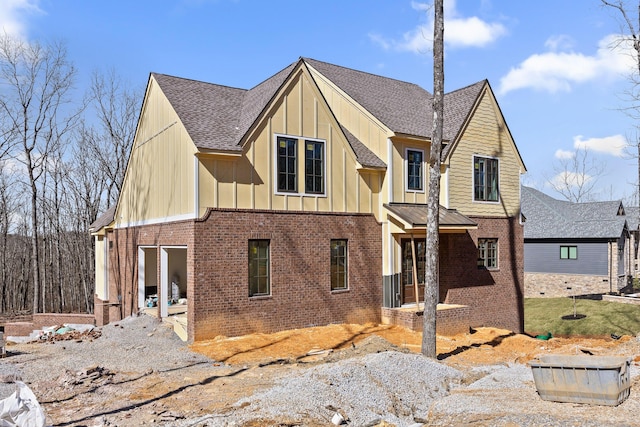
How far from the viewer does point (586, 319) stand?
2550 centimetres

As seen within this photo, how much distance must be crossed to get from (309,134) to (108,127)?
→ 25.8 meters

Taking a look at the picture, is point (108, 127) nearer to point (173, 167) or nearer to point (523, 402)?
point (173, 167)

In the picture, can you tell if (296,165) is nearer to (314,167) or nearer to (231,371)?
(314,167)

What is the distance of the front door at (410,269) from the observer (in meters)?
17.0

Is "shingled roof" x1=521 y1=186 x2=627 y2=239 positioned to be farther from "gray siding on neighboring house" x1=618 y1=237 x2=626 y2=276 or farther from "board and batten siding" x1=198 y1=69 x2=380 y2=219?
"board and batten siding" x1=198 y1=69 x2=380 y2=219

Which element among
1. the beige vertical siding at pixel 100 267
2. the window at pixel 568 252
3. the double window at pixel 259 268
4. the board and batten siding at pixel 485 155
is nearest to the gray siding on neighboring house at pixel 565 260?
the window at pixel 568 252

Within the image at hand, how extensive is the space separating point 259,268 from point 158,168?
5.32 m

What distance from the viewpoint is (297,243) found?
14.6 metres

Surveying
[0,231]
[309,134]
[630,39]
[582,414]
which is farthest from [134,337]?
[0,231]

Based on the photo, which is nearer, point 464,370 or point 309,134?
point 464,370

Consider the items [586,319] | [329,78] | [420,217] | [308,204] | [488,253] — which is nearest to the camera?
[308,204]

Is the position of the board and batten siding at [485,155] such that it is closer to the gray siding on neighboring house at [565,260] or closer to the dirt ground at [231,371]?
the dirt ground at [231,371]

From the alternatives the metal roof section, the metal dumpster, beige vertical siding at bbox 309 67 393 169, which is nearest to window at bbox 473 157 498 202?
the metal roof section

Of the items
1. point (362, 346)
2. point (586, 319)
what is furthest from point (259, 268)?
point (586, 319)
